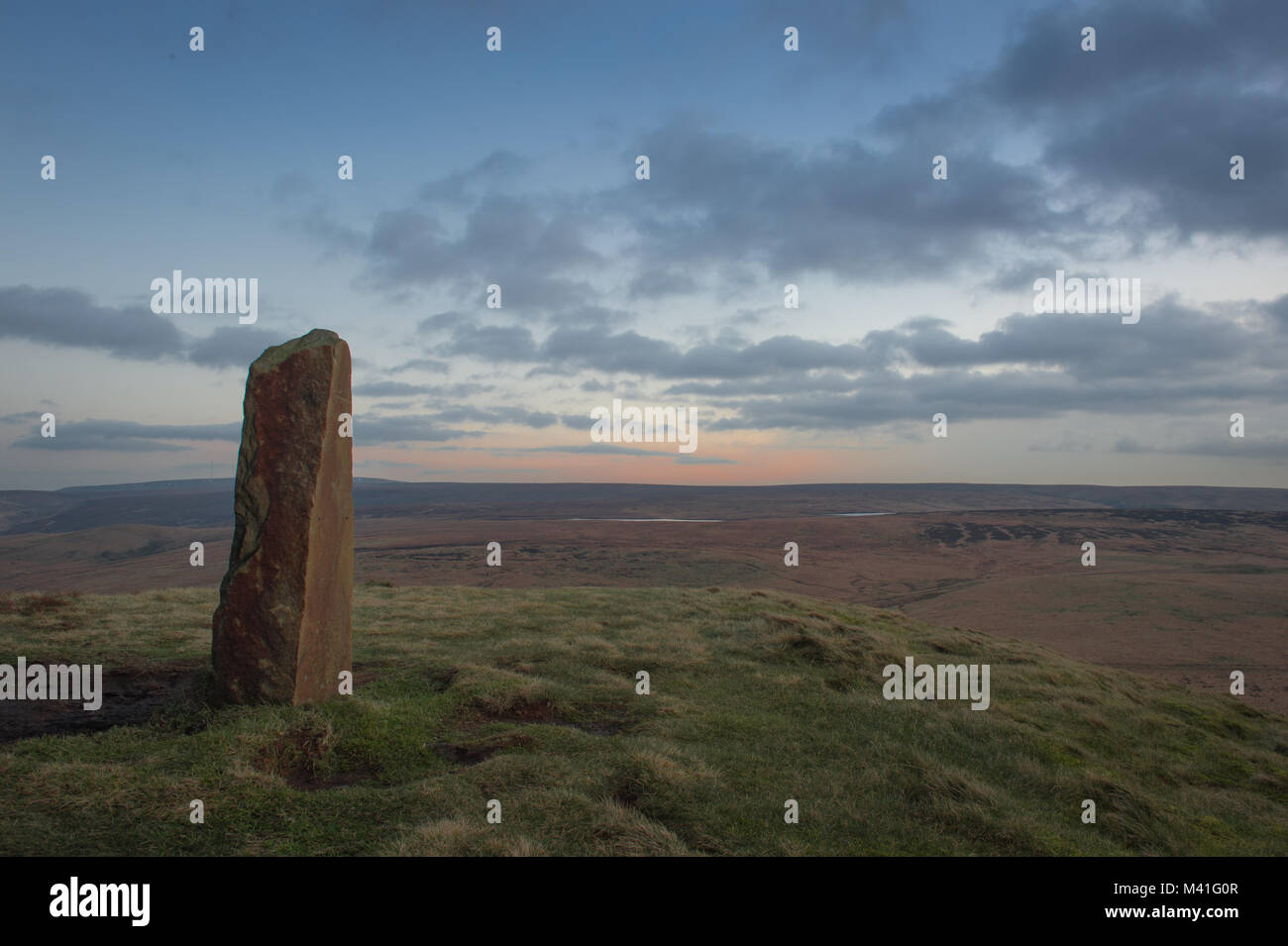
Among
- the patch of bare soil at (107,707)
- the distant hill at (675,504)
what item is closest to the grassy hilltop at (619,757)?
the patch of bare soil at (107,707)

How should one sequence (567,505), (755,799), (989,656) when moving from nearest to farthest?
(755,799) → (989,656) → (567,505)

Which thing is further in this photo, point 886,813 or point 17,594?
point 17,594

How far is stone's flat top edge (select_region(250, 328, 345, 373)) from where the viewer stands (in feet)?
26.2

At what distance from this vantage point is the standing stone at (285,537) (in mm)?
7562

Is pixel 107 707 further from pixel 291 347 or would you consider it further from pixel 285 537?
pixel 291 347

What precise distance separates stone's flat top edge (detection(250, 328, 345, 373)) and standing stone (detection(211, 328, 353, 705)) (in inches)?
0.7

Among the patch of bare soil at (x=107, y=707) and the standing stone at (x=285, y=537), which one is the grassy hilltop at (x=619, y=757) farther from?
the standing stone at (x=285, y=537)

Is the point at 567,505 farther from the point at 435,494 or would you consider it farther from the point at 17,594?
the point at 17,594

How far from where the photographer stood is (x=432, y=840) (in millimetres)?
5008

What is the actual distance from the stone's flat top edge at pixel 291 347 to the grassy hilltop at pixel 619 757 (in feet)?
11.9

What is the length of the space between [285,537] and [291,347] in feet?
7.37
